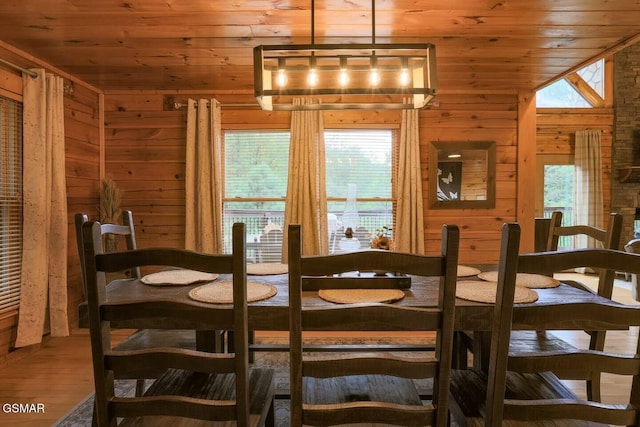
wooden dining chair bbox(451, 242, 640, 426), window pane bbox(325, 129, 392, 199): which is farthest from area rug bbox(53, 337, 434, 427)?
window pane bbox(325, 129, 392, 199)

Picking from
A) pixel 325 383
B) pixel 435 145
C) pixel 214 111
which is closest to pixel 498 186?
pixel 435 145

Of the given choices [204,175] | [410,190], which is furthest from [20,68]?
[410,190]

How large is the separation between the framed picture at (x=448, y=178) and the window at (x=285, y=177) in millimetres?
507

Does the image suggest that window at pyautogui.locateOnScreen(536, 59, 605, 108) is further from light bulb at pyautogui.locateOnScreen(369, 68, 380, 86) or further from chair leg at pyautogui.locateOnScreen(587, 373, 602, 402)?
chair leg at pyautogui.locateOnScreen(587, 373, 602, 402)

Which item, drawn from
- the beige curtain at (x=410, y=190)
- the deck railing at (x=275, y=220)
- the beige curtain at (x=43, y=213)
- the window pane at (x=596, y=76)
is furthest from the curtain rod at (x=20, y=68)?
the window pane at (x=596, y=76)

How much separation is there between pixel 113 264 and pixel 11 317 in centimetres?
264

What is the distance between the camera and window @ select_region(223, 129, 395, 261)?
4164mm

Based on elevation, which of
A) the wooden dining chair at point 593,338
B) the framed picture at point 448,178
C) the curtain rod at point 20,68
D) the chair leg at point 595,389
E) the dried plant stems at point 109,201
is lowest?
the chair leg at point 595,389

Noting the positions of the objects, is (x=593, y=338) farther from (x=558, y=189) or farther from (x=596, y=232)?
(x=558, y=189)

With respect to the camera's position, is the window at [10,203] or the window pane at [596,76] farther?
the window pane at [596,76]

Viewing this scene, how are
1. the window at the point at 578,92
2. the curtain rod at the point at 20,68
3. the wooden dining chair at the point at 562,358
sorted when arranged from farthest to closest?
the window at the point at 578,92
the curtain rod at the point at 20,68
the wooden dining chair at the point at 562,358

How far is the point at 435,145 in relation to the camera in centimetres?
411

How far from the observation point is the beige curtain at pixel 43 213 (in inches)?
118

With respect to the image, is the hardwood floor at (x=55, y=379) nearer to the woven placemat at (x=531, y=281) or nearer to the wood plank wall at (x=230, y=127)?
the woven placemat at (x=531, y=281)
